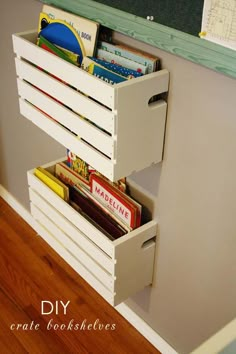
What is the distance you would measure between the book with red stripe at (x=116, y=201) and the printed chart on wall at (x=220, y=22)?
595mm

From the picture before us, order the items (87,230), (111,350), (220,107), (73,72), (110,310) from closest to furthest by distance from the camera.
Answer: (220,107), (73,72), (87,230), (111,350), (110,310)

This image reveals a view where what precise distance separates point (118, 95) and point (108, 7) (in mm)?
295

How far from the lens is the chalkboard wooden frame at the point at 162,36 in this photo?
106cm

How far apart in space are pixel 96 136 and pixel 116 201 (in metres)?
0.30

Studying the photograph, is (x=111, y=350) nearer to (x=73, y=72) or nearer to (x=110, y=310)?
(x=110, y=310)

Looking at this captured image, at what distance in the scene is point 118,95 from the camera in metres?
1.16

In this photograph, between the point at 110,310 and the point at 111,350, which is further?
the point at 110,310

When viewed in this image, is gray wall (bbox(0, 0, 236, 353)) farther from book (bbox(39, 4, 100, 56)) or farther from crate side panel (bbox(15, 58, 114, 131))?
crate side panel (bbox(15, 58, 114, 131))

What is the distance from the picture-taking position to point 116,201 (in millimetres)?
1524

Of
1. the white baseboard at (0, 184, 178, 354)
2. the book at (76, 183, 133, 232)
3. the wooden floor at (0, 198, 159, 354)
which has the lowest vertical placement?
the wooden floor at (0, 198, 159, 354)

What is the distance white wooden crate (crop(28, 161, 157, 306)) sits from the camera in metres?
1.49

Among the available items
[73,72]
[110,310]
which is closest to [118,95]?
[73,72]

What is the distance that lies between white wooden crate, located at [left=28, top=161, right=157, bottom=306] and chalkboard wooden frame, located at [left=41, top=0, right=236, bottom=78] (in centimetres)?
57

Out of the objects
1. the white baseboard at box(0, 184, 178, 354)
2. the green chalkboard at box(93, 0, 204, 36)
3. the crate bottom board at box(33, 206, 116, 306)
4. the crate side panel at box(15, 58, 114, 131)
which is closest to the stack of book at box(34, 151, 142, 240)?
the crate bottom board at box(33, 206, 116, 306)
